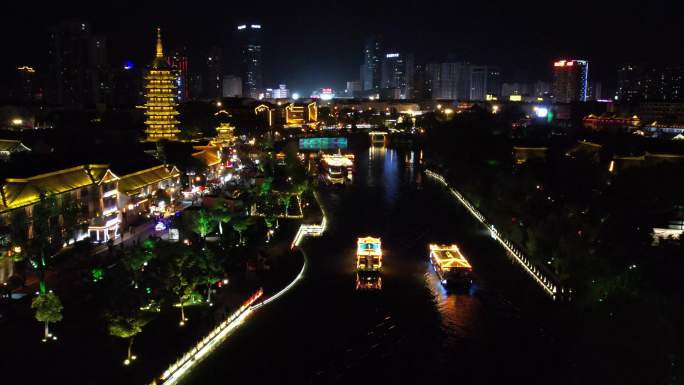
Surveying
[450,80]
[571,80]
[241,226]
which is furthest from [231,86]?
[241,226]

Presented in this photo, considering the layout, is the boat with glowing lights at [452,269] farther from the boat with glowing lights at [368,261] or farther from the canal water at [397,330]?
the boat with glowing lights at [368,261]

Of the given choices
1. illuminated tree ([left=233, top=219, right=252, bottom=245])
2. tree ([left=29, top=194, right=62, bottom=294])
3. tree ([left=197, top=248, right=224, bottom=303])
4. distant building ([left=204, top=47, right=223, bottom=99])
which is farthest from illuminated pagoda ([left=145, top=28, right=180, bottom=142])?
distant building ([left=204, top=47, right=223, bottom=99])

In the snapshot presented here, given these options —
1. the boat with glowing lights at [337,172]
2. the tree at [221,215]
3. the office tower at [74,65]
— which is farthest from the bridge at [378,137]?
the tree at [221,215]

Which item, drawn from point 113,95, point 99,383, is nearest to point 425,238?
point 99,383

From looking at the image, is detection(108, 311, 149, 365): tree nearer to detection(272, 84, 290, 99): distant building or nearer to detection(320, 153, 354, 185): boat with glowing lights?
detection(320, 153, 354, 185): boat with glowing lights

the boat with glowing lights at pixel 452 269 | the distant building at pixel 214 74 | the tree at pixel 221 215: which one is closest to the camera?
the boat with glowing lights at pixel 452 269

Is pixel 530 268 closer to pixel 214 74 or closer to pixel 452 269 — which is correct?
pixel 452 269

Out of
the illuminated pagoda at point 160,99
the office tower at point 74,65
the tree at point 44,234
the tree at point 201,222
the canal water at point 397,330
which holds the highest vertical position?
the office tower at point 74,65
